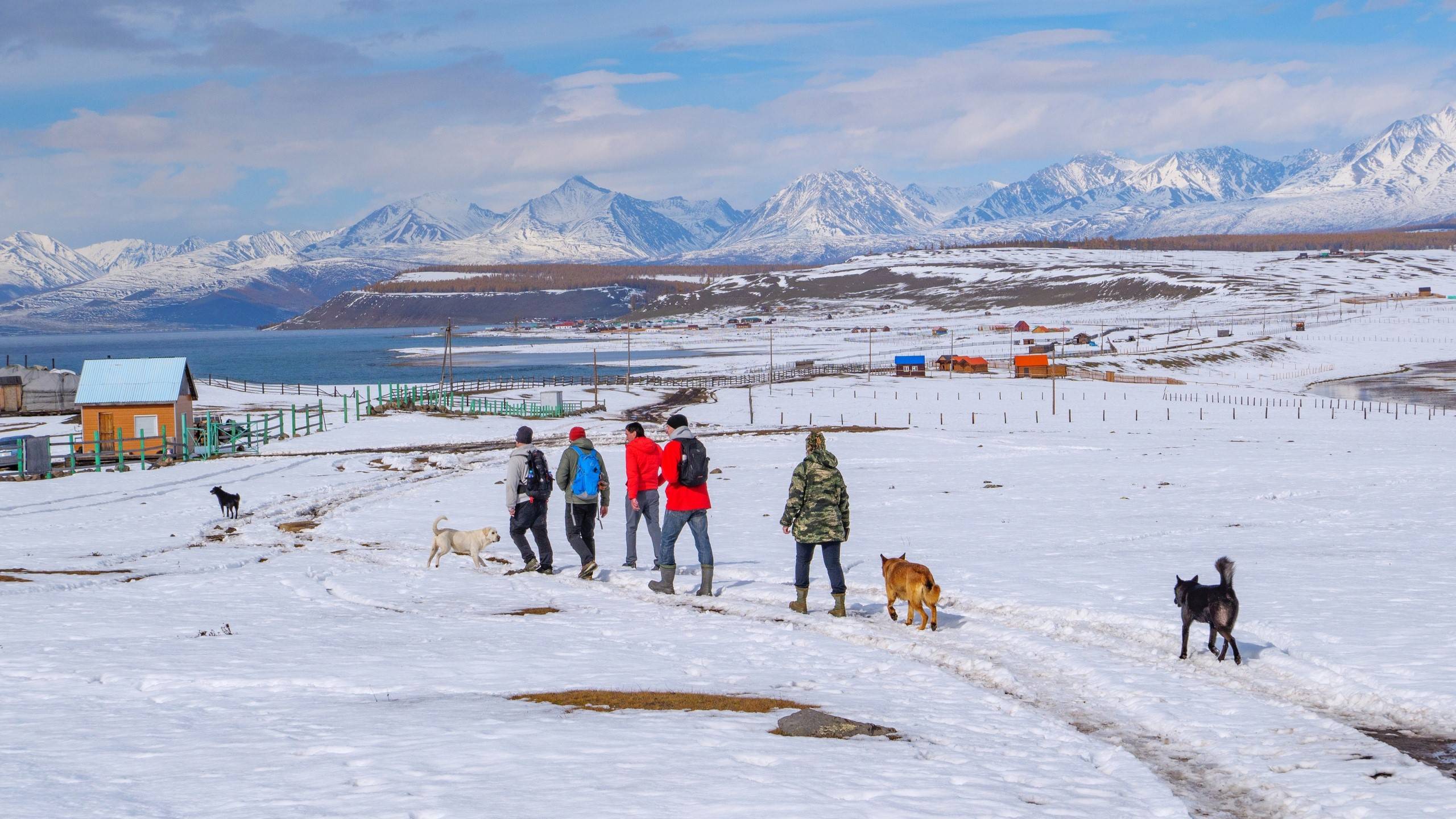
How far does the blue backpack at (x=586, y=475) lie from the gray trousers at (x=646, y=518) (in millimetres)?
866

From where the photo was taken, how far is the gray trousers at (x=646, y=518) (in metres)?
17.4

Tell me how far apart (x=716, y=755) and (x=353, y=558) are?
45.6 feet

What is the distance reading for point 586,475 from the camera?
667 inches

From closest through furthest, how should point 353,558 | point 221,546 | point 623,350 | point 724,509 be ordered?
point 353,558, point 221,546, point 724,509, point 623,350

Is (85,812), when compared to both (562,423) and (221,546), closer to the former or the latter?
(221,546)

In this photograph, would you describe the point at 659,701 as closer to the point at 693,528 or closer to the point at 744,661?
the point at 744,661

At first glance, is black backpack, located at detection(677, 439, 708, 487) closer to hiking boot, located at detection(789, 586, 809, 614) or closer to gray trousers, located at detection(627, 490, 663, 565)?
gray trousers, located at detection(627, 490, 663, 565)

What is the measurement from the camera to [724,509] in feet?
92.4

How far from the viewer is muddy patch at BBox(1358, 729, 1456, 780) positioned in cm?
822

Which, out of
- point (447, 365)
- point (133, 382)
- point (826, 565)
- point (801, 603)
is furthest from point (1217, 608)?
point (447, 365)

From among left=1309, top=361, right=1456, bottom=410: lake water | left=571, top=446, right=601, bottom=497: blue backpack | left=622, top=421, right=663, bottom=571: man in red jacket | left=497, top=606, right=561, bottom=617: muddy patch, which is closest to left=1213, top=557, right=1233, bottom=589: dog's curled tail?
left=497, top=606, right=561, bottom=617: muddy patch

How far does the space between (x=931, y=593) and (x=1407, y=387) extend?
96.0 m

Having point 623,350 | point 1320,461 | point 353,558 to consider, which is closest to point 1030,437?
point 1320,461

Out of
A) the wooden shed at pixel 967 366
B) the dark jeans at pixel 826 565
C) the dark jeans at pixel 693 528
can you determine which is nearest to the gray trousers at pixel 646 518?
the dark jeans at pixel 693 528
